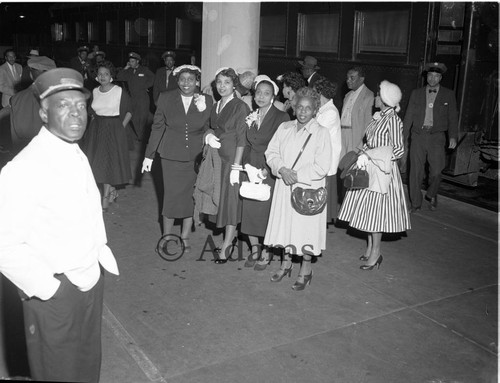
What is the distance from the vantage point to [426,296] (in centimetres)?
555

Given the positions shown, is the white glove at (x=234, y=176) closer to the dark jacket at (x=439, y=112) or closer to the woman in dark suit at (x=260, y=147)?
the woman in dark suit at (x=260, y=147)

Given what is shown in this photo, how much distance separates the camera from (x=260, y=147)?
5.99 m

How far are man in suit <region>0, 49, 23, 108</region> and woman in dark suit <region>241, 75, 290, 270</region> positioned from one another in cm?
700

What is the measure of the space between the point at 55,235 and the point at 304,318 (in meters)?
2.77

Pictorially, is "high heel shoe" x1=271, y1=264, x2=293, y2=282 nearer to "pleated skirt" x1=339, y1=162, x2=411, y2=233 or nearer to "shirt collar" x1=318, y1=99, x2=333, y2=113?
"pleated skirt" x1=339, y1=162, x2=411, y2=233

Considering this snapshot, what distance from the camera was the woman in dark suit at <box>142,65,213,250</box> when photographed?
6246 millimetres

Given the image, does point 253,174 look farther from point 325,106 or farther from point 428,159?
point 428,159

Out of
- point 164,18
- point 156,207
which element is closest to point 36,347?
point 156,207

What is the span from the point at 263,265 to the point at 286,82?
80.1 inches

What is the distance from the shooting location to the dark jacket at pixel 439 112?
27.7 ft

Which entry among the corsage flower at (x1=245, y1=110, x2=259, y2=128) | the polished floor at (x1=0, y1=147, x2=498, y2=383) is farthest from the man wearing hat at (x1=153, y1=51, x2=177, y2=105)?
the corsage flower at (x1=245, y1=110, x2=259, y2=128)

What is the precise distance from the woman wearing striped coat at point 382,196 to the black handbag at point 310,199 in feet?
2.30

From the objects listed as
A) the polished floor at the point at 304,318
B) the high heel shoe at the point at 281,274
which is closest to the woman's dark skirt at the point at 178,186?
the polished floor at the point at 304,318

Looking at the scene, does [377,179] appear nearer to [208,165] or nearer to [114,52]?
[208,165]
